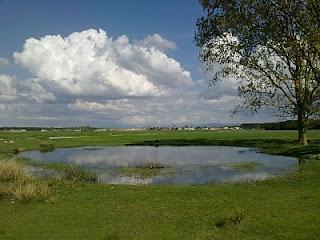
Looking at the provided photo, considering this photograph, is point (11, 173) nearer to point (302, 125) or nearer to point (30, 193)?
point (30, 193)

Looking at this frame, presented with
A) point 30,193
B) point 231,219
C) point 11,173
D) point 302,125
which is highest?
point 302,125

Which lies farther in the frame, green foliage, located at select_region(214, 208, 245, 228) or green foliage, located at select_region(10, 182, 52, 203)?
green foliage, located at select_region(10, 182, 52, 203)

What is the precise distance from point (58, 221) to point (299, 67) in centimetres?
3983

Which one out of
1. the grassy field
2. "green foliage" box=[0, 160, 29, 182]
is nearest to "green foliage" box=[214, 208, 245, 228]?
the grassy field

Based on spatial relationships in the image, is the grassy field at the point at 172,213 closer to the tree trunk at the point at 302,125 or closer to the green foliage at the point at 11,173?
the green foliage at the point at 11,173

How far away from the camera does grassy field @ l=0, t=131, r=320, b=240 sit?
16.2 meters

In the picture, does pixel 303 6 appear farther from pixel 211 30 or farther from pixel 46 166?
pixel 46 166

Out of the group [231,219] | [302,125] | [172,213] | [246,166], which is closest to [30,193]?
[172,213]

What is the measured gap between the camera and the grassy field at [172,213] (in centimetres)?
1623

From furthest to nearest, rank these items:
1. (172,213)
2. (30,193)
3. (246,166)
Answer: (246,166) → (30,193) → (172,213)

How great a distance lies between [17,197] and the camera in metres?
23.2

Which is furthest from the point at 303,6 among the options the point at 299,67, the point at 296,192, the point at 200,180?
the point at 296,192

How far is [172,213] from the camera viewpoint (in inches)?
767

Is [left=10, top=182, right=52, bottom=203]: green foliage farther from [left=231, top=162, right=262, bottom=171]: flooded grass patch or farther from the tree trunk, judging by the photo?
the tree trunk
